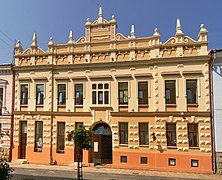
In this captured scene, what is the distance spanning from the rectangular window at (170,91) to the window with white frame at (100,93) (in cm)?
520

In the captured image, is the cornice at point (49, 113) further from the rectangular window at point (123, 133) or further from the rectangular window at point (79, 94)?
the rectangular window at point (123, 133)

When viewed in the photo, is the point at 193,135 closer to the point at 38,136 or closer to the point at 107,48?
the point at 107,48

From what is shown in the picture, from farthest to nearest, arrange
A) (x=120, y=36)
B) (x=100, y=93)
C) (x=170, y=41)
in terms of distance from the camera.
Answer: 1. (x=120, y=36)
2. (x=100, y=93)
3. (x=170, y=41)

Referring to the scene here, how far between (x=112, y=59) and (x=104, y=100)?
3828mm

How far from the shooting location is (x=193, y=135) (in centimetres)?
1870

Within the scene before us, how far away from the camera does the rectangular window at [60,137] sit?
21533 millimetres

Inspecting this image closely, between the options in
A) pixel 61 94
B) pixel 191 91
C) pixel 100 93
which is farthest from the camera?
pixel 61 94

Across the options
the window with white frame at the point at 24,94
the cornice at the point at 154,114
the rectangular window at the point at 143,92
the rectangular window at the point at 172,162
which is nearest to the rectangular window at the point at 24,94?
the window with white frame at the point at 24,94

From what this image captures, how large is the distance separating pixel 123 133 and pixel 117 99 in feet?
10.0

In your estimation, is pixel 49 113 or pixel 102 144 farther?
pixel 49 113

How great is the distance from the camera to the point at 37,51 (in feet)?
76.2

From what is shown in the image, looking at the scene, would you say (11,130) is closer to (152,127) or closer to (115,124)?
(115,124)

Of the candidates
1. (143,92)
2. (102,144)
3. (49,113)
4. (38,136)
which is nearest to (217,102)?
(143,92)

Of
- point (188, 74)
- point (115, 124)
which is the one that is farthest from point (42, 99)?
point (188, 74)
